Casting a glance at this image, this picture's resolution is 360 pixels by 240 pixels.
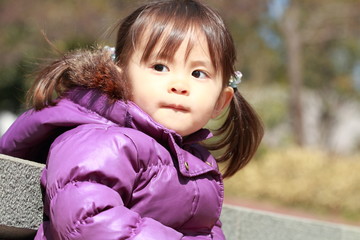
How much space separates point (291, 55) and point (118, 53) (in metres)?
16.8

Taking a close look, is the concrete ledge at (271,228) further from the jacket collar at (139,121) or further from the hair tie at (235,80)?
the jacket collar at (139,121)

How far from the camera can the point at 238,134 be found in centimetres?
256

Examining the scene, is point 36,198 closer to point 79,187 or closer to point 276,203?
point 79,187

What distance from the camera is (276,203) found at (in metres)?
11.1

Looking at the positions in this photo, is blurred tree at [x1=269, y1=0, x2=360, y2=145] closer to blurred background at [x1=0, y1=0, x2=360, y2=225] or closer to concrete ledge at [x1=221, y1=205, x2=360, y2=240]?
blurred background at [x1=0, y1=0, x2=360, y2=225]

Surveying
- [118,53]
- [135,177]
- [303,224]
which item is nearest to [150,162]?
[135,177]

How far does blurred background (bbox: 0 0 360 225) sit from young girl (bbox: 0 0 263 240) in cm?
28

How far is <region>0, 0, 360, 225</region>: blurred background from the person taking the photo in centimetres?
1101

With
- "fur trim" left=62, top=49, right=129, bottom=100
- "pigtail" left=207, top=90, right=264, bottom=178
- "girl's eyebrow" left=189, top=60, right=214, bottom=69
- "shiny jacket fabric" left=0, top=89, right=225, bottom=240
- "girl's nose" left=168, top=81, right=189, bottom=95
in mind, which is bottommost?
"pigtail" left=207, top=90, right=264, bottom=178

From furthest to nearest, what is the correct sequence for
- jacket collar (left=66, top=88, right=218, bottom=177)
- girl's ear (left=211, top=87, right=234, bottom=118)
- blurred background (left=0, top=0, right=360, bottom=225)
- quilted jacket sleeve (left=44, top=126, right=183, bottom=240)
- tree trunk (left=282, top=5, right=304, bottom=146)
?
tree trunk (left=282, top=5, right=304, bottom=146), blurred background (left=0, top=0, right=360, bottom=225), girl's ear (left=211, top=87, right=234, bottom=118), jacket collar (left=66, top=88, right=218, bottom=177), quilted jacket sleeve (left=44, top=126, right=183, bottom=240)

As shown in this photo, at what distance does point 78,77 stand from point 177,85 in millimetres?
344

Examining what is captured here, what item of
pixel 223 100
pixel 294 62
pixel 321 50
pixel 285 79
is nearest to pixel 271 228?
pixel 223 100

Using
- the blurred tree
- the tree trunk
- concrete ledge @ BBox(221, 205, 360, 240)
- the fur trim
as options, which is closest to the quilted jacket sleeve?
the fur trim

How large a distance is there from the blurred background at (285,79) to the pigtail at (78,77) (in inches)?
6.7
